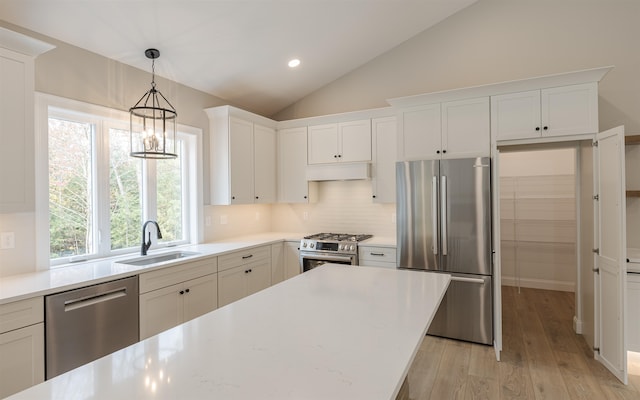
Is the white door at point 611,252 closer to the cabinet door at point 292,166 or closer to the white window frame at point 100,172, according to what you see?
the cabinet door at point 292,166

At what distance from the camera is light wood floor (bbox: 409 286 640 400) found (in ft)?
8.04

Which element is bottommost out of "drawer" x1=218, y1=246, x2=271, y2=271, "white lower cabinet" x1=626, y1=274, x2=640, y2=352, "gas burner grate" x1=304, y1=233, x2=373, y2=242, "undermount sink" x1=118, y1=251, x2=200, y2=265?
"white lower cabinet" x1=626, y1=274, x2=640, y2=352

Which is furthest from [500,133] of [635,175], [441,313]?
[441,313]

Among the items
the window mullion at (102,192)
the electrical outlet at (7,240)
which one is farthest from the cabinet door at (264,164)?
the electrical outlet at (7,240)

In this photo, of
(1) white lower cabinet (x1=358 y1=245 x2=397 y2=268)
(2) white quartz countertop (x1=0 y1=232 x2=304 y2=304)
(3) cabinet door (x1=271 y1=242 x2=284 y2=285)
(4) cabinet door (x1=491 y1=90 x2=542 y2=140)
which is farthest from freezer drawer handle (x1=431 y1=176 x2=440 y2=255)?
(2) white quartz countertop (x1=0 y1=232 x2=304 y2=304)

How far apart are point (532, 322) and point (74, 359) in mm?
4197

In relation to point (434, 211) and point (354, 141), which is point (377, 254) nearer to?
point (434, 211)

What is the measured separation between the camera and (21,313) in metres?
1.87

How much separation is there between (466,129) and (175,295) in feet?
9.71

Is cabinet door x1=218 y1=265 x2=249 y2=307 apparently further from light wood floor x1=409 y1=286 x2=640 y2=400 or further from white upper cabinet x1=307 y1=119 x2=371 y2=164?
light wood floor x1=409 y1=286 x2=640 y2=400

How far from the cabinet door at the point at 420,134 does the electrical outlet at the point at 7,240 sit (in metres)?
3.22

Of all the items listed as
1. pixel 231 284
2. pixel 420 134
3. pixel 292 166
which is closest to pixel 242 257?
pixel 231 284

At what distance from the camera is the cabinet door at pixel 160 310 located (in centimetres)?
254

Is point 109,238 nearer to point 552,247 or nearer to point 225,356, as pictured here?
point 225,356
